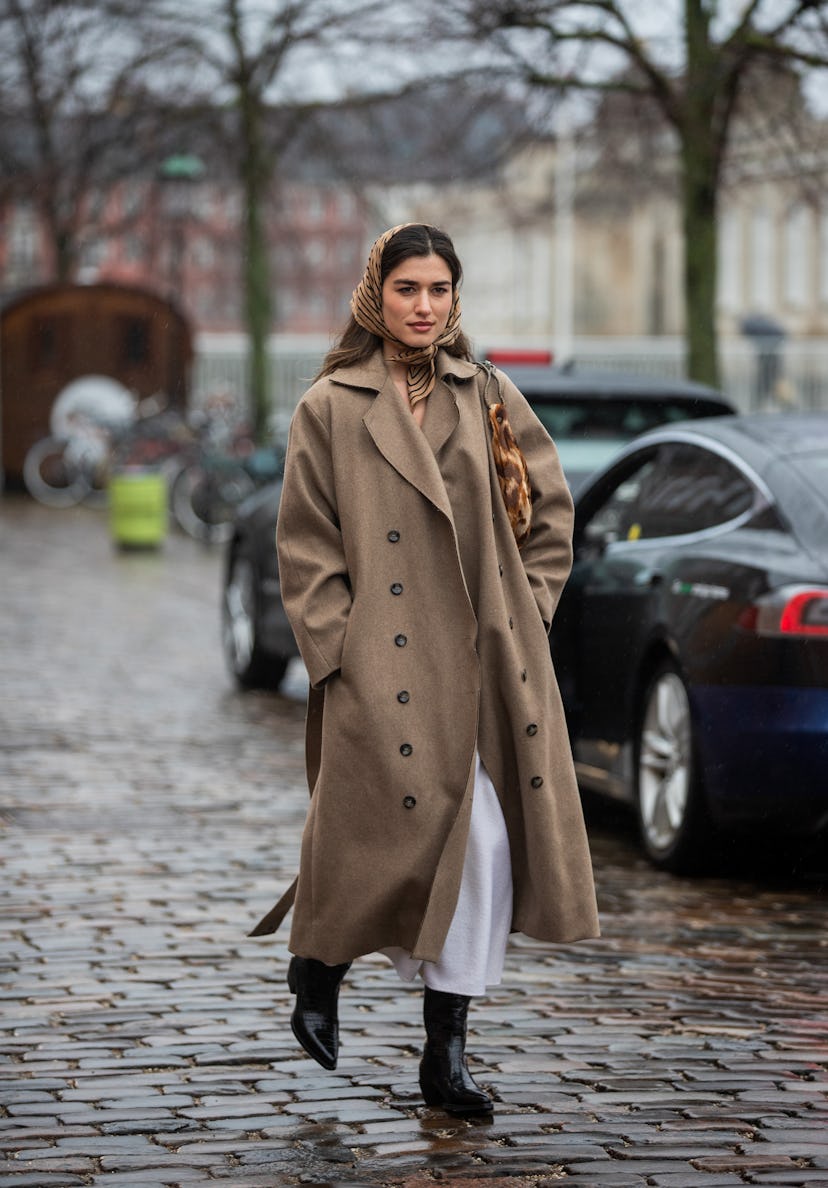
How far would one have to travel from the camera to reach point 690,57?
58.0ft

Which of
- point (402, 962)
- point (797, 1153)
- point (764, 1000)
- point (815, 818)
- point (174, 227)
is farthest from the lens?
point (174, 227)

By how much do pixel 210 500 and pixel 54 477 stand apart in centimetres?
638

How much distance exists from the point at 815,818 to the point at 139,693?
5.75 metres

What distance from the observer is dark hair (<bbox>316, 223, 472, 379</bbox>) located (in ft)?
15.5

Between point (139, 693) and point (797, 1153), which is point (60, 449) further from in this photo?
point (797, 1153)

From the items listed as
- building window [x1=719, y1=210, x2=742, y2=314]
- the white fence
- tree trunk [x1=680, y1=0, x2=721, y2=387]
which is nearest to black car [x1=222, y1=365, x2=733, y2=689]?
tree trunk [x1=680, y1=0, x2=721, y2=387]

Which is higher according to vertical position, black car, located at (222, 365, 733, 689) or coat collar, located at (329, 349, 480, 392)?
coat collar, located at (329, 349, 480, 392)

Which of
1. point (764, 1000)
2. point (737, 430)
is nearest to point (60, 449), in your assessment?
point (737, 430)

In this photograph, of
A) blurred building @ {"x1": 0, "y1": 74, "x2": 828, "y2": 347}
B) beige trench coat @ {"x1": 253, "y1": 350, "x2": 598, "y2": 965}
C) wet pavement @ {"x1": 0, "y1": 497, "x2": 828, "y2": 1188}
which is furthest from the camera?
blurred building @ {"x1": 0, "y1": 74, "x2": 828, "y2": 347}

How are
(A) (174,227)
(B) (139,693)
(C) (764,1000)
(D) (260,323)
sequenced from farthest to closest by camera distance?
1. (A) (174,227)
2. (D) (260,323)
3. (B) (139,693)
4. (C) (764,1000)

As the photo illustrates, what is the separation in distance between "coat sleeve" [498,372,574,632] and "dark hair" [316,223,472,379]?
0.67ft

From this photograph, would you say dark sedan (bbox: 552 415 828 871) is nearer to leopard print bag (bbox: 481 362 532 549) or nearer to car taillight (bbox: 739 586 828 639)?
car taillight (bbox: 739 586 828 639)

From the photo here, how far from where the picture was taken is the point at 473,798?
15.3 ft

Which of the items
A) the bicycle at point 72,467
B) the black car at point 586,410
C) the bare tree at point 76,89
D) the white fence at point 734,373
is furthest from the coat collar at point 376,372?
the white fence at point 734,373
